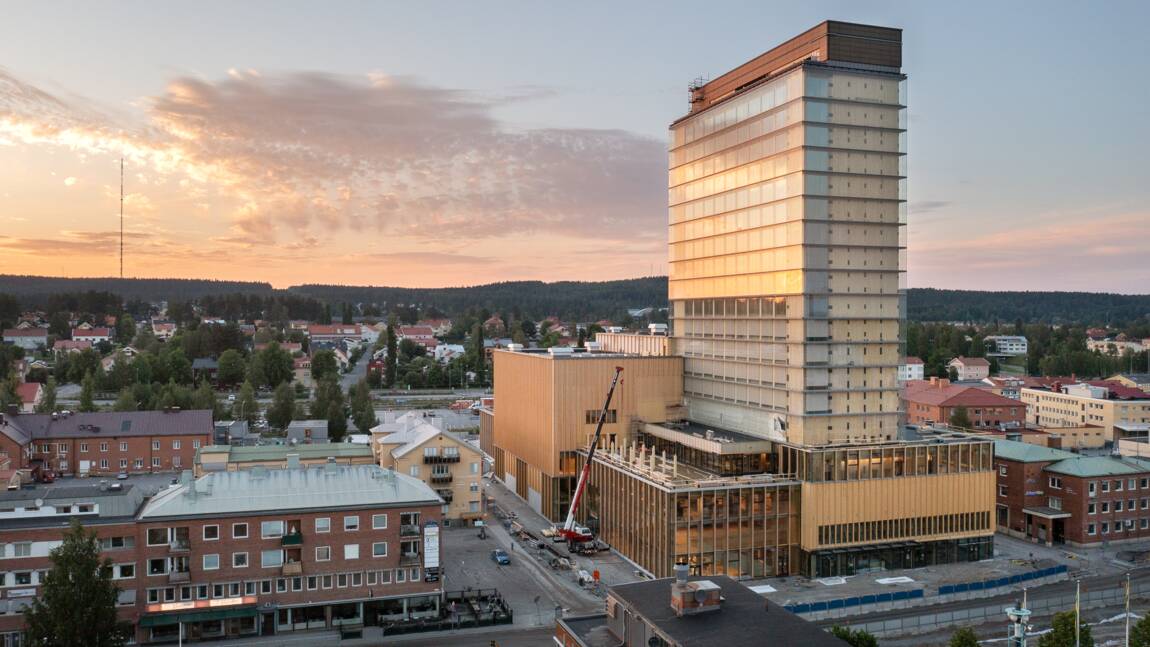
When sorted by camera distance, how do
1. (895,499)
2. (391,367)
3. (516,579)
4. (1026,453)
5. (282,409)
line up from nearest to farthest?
1. (516,579)
2. (895,499)
3. (1026,453)
4. (282,409)
5. (391,367)

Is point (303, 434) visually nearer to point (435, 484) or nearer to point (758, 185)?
A: point (435, 484)

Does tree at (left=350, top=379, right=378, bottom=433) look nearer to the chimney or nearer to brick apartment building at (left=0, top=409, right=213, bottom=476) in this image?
brick apartment building at (left=0, top=409, right=213, bottom=476)

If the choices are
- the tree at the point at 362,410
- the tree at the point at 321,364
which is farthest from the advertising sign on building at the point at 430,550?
the tree at the point at 321,364

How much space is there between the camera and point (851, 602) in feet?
163

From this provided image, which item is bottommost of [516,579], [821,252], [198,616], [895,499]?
[516,579]

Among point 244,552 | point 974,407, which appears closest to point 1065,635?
point 244,552

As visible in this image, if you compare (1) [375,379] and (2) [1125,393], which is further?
(1) [375,379]

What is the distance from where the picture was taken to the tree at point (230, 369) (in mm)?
161000

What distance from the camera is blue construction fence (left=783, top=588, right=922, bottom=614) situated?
48312 millimetres

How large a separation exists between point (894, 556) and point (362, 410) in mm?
77347

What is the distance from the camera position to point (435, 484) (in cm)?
7206

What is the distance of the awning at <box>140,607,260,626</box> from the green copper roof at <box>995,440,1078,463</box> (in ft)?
190

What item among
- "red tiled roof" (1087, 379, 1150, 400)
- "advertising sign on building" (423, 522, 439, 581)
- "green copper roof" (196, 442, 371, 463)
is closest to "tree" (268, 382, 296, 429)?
"green copper roof" (196, 442, 371, 463)

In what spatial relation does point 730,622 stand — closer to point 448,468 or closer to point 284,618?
point 284,618
